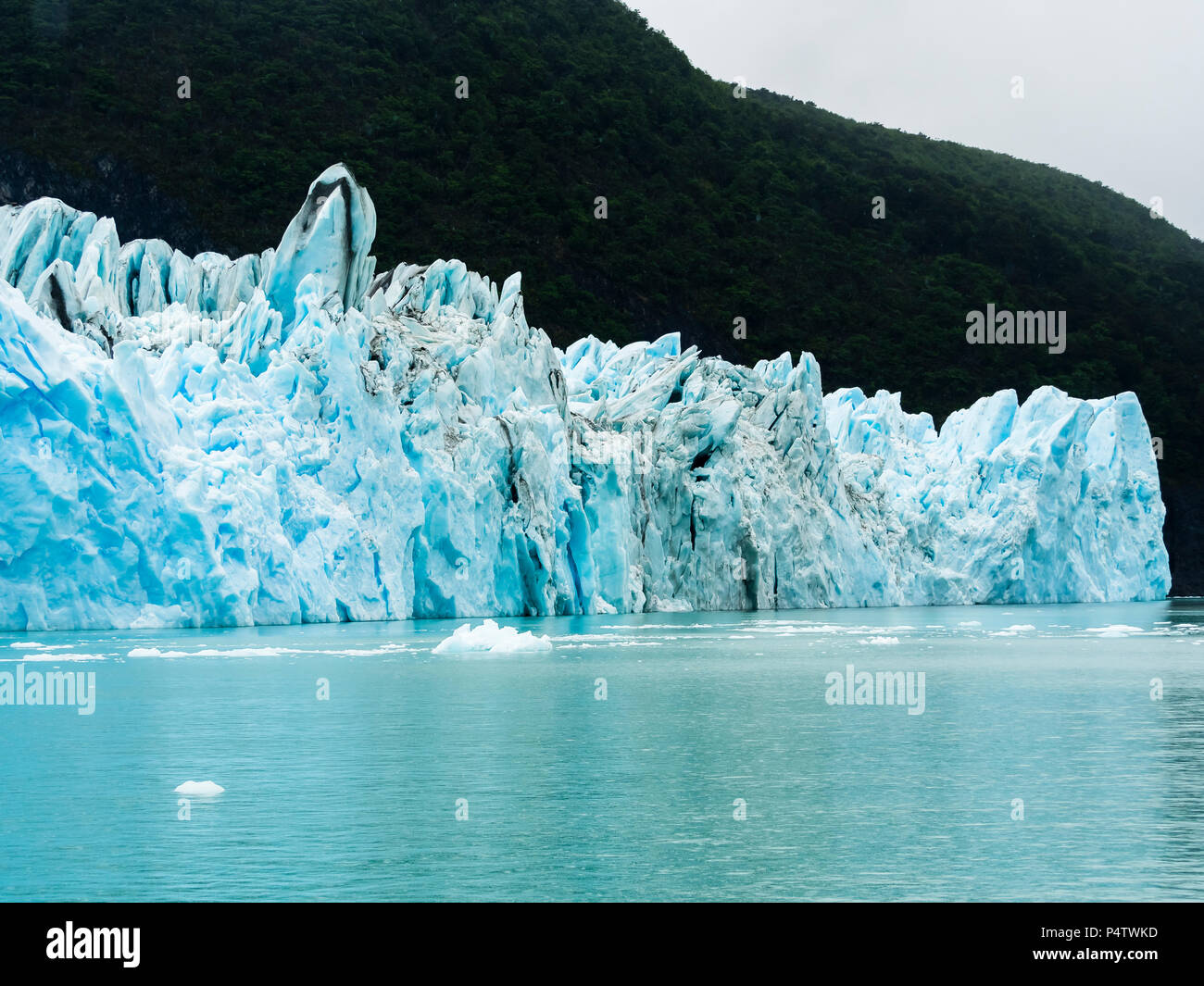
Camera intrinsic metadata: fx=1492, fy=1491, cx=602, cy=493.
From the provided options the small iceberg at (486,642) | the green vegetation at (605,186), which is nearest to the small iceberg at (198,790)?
the small iceberg at (486,642)

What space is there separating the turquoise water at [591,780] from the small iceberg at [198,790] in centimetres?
6

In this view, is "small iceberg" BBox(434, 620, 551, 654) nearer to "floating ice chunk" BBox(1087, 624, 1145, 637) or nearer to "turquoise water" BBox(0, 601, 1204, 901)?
"turquoise water" BBox(0, 601, 1204, 901)

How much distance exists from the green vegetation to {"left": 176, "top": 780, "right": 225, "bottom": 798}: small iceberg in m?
45.7

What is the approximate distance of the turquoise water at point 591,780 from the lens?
7.38m

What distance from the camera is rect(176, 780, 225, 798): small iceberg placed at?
365 inches

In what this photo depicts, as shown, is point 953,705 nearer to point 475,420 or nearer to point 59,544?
point 59,544

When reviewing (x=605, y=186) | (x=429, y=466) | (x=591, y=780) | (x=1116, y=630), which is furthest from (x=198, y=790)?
(x=605, y=186)

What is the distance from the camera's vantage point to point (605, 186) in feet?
214

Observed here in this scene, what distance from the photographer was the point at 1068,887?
7.14 m

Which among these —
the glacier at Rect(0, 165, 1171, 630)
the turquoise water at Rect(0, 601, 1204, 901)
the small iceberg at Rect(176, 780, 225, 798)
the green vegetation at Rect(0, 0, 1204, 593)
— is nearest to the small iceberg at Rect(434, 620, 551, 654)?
the turquoise water at Rect(0, 601, 1204, 901)

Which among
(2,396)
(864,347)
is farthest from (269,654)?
(864,347)

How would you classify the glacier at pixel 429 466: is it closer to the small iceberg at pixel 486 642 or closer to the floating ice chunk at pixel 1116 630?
the small iceberg at pixel 486 642

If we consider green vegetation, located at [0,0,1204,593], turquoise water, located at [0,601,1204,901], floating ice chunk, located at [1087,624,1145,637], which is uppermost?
green vegetation, located at [0,0,1204,593]
